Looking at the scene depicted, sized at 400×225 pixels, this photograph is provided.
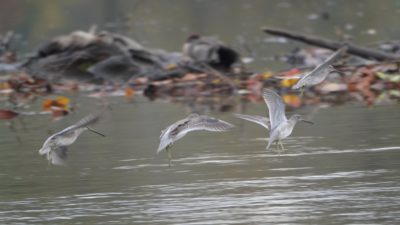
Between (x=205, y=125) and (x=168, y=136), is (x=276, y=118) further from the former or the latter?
(x=168, y=136)

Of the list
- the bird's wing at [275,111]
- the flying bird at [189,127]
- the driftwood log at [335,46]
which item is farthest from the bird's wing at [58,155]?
the driftwood log at [335,46]

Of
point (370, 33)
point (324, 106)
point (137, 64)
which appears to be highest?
point (370, 33)

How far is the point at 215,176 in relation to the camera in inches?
380

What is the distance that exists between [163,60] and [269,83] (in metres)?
5.19

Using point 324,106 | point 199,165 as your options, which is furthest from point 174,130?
point 324,106

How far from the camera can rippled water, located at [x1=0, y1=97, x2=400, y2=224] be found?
26.2ft

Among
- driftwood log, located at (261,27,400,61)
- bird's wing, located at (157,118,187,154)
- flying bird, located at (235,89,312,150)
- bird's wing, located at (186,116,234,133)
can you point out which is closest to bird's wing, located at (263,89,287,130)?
flying bird, located at (235,89,312,150)

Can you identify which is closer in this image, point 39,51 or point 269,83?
point 269,83

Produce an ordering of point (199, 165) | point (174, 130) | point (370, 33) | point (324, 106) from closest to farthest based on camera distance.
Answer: point (174, 130) < point (199, 165) < point (324, 106) < point (370, 33)

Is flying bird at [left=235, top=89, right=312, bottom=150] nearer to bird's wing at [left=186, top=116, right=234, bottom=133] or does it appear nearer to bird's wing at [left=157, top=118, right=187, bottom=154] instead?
bird's wing at [left=186, top=116, right=234, bottom=133]

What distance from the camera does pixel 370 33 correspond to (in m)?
27.9

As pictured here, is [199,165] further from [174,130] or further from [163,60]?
[163,60]

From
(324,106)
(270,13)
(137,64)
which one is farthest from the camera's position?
(270,13)

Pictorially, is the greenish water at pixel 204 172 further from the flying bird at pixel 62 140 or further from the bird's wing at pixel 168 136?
the bird's wing at pixel 168 136
